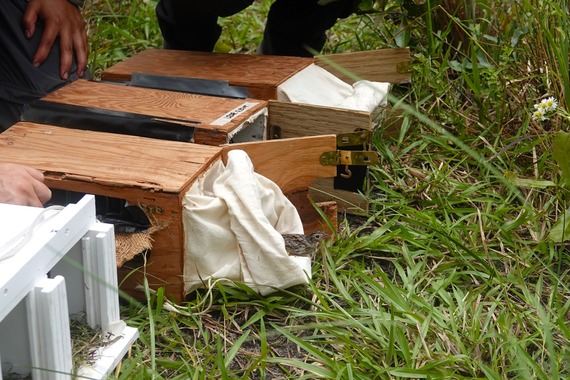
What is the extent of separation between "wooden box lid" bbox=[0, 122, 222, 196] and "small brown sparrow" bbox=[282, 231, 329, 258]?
280 millimetres

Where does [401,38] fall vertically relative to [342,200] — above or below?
above

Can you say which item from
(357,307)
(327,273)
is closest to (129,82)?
(327,273)

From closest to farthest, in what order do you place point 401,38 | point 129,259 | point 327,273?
point 129,259 → point 327,273 → point 401,38

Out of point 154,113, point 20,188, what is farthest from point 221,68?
point 20,188

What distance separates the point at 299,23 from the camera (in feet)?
10.9

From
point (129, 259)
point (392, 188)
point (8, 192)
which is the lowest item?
point (392, 188)

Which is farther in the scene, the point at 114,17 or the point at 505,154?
the point at 114,17

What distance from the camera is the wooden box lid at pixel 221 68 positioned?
2.62 meters

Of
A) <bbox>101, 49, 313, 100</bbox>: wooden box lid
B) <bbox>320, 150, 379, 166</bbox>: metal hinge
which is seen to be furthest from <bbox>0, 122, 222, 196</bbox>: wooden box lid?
<bbox>101, 49, 313, 100</bbox>: wooden box lid

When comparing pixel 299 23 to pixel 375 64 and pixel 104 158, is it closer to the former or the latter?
pixel 375 64

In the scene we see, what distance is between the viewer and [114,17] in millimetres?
4043

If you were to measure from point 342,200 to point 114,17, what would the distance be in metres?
2.01

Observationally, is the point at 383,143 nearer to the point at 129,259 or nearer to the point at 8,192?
the point at 129,259

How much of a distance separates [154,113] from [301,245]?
57 cm
